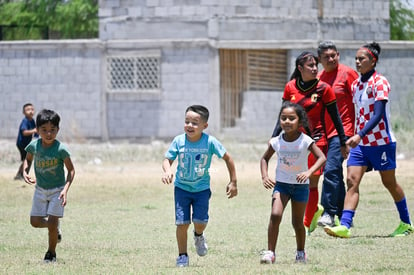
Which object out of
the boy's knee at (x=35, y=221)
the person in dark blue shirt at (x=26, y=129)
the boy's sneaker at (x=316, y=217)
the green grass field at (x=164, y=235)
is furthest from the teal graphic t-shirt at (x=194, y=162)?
the person in dark blue shirt at (x=26, y=129)

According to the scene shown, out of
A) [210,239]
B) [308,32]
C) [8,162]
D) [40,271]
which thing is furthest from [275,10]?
[40,271]

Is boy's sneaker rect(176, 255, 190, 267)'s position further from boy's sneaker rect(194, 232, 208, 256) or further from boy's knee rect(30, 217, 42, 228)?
boy's knee rect(30, 217, 42, 228)

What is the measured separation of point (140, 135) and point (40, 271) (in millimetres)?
17799

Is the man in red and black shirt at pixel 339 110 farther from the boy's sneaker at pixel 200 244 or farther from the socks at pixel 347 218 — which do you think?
the boy's sneaker at pixel 200 244

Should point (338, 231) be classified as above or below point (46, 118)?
below

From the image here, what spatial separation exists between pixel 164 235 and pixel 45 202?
88.7 inches

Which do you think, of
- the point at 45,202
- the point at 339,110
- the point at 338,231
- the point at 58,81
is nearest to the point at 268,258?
the point at 338,231

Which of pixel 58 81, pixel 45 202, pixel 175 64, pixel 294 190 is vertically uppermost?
pixel 175 64

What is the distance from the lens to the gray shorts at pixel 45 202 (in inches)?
334

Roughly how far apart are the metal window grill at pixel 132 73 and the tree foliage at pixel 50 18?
1437cm

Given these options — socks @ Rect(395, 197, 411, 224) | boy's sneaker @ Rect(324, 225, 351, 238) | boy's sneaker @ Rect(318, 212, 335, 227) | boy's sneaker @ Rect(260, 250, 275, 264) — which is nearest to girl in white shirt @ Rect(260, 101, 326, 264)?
boy's sneaker @ Rect(260, 250, 275, 264)

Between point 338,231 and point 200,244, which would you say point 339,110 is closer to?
point 338,231

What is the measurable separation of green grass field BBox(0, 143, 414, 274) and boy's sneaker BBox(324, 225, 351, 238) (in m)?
0.09

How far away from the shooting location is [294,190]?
8.15 meters
